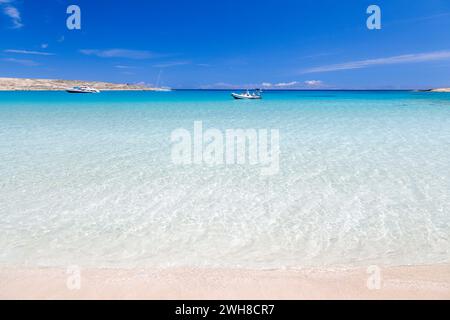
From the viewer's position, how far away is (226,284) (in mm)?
3820

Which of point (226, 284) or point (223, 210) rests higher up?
point (223, 210)

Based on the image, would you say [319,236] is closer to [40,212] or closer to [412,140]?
[40,212]

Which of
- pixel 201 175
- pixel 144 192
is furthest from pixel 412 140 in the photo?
pixel 144 192

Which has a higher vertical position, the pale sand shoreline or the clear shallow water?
the clear shallow water

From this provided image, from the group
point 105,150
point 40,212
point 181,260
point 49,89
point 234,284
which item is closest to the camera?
point 234,284

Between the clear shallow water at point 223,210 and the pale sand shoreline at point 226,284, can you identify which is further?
the clear shallow water at point 223,210

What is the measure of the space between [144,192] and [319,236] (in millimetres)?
3991

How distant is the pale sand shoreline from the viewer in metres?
3.58

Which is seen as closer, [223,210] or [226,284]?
[226,284]

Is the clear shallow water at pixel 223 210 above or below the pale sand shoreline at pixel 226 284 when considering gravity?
above

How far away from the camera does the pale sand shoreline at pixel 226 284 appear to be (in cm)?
358

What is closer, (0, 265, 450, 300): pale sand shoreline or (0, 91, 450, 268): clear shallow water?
(0, 265, 450, 300): pale sand shoreline
